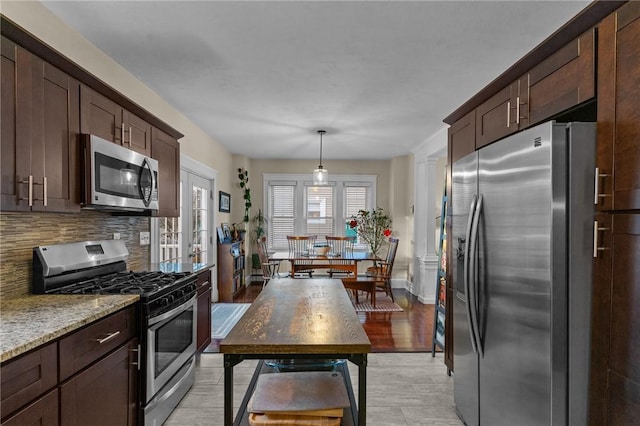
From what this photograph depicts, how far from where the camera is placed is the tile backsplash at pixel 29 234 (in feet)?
5.83

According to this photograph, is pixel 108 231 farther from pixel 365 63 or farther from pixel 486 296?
pixel 486 296

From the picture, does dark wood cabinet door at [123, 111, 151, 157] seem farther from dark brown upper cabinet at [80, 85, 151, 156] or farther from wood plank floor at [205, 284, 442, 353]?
wood plank floor at [205, 284, 442, 353]

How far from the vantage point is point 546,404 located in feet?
4.71

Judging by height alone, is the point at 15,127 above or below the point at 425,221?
above

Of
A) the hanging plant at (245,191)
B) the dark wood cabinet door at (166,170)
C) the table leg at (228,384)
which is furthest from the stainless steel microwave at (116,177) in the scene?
the hanging plant at (245,191)

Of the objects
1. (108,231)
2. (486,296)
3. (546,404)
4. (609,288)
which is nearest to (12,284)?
(108,231)

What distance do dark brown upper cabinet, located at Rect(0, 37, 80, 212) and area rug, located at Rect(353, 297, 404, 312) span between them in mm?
3861

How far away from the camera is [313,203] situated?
6.99m

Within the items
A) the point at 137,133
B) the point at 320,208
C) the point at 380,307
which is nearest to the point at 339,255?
the point at 380,307

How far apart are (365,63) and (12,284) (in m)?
2.64

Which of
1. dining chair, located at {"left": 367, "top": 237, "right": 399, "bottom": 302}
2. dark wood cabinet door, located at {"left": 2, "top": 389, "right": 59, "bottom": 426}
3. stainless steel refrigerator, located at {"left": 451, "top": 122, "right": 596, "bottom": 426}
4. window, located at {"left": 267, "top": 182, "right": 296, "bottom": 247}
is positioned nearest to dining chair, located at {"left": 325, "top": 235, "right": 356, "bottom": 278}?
dining chair, located at {"left": 367, "top": 237, "right": 399, "bottom": 302}

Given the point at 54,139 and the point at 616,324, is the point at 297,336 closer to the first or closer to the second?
the point at 616,324

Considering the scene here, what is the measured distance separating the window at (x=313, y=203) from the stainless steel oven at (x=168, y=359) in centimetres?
432

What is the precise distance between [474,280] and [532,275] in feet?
1.18
